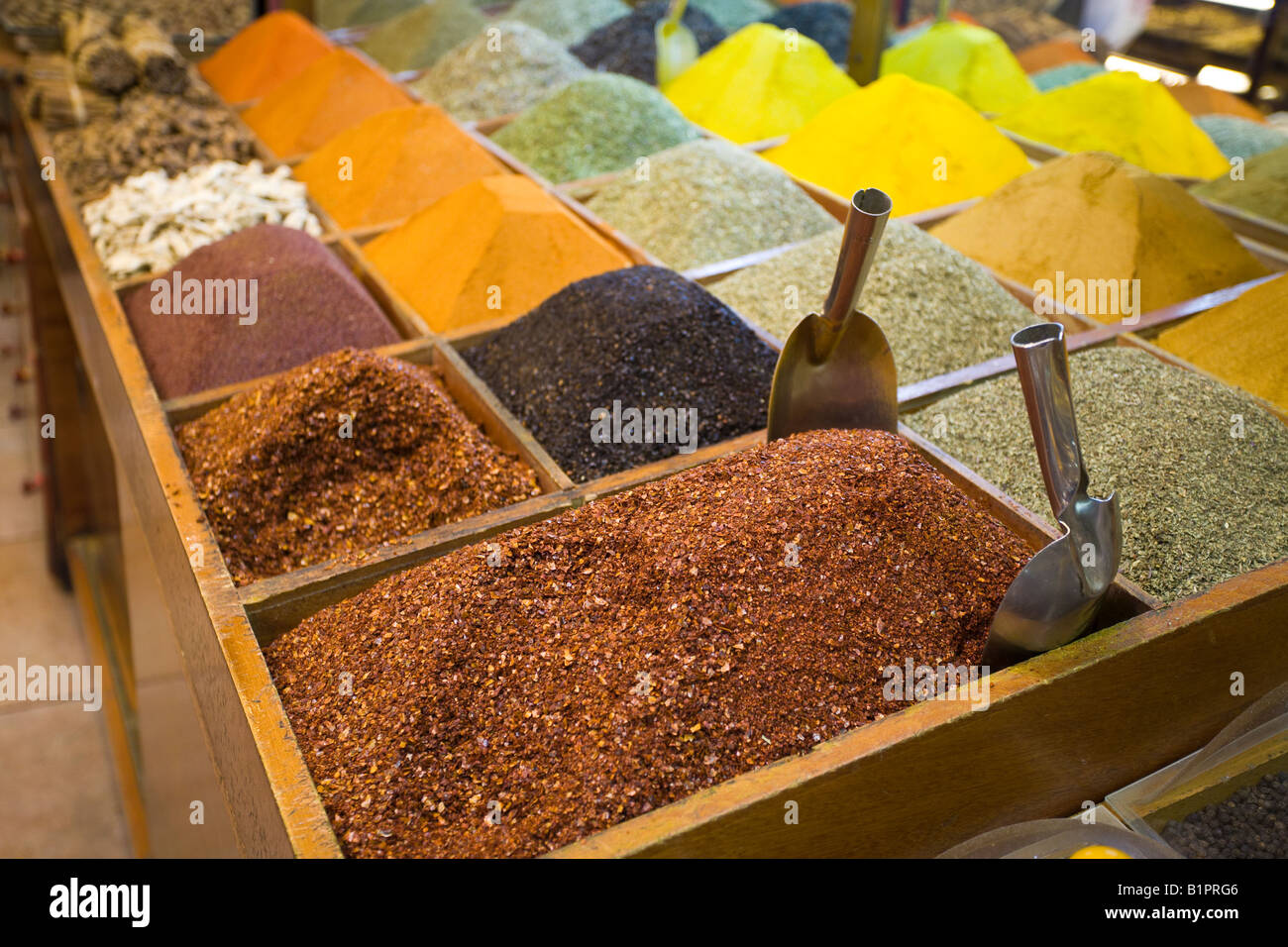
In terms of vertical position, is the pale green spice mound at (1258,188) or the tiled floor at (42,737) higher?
the pale green spice mound at (1258,188)

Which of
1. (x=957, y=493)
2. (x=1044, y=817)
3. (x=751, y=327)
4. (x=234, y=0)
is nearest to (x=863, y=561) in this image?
(x=957, y=493)

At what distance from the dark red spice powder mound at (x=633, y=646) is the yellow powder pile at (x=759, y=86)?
1696 millimetres

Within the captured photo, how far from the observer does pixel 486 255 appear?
68.0 inches

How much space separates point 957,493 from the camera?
106cm

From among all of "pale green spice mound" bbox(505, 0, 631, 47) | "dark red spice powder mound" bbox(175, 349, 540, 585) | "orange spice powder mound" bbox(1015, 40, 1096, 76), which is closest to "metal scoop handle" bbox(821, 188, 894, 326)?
"dark red spice powder mound" bbox(175, 349, 540, 585)

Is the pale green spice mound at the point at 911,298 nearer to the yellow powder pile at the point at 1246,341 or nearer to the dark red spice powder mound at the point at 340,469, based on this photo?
the yellow powder pile at the point at 1246,341

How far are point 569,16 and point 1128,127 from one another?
1711mm

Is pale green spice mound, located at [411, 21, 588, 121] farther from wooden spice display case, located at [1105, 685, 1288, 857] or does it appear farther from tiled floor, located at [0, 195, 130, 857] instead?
wooden spice display case, located at [1105, 685, 1288, 857]

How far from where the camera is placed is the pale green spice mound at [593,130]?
7.50 feet

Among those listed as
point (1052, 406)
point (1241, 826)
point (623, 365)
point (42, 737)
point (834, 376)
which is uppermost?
point (1052, 406)

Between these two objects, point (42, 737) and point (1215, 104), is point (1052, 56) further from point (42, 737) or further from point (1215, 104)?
point (42, 737)

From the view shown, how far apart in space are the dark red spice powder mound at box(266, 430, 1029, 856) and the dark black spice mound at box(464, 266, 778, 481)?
261mm

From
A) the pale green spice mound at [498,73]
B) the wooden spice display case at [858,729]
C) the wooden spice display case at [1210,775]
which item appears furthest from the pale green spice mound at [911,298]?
the pale green spice mound at [498,73]

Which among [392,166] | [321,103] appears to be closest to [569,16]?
[321,103]
